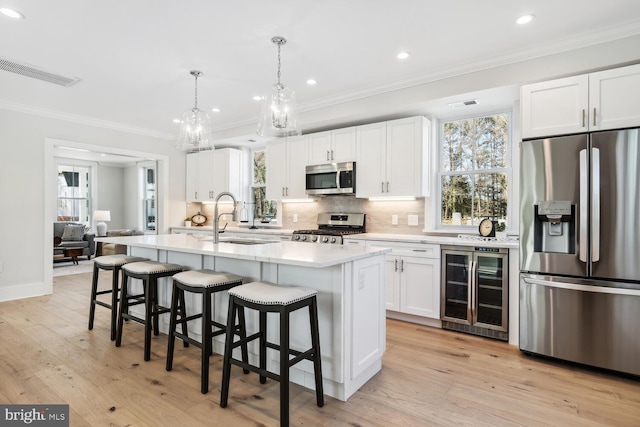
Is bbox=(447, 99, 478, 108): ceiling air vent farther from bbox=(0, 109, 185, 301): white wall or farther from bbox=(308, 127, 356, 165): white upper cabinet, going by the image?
bbox=(0, 109, 185, 301): white wall

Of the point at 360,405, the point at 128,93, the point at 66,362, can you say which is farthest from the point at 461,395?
the point at 128,93

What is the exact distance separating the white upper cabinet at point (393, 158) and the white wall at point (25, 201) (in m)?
4.39

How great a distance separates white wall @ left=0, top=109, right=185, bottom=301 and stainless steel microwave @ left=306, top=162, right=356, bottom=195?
3.67 metres

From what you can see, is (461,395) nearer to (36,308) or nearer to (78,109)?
(36,308)

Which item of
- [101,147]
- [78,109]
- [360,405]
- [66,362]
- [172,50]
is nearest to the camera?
[360,405]

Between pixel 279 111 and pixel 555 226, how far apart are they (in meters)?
2.45

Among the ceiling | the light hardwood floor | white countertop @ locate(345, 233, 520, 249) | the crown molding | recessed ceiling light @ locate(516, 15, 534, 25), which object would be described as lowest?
the light hardwood floor

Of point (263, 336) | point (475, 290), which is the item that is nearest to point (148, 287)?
point (263, 336)

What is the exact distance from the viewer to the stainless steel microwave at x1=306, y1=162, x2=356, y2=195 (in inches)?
179

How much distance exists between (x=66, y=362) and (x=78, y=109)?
373 centimetres

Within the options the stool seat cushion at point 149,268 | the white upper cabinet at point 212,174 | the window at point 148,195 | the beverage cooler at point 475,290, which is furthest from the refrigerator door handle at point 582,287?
the window at point 148,195

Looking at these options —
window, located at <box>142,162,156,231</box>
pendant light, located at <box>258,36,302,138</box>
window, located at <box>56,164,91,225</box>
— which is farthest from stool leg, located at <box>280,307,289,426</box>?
window, located at <box>56,164,91,225</box>

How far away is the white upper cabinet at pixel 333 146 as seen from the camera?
4574mm

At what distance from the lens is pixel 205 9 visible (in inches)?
99.2
